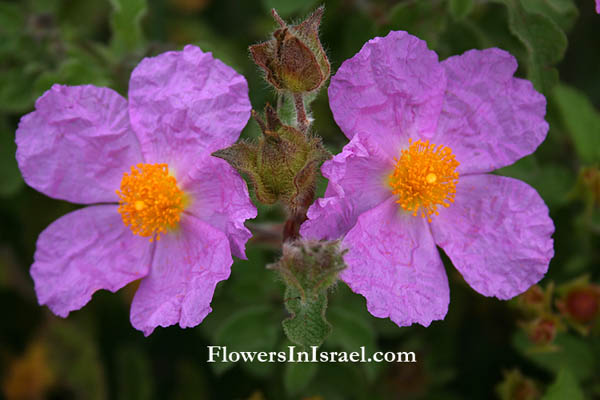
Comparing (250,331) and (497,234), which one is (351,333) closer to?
(250,331)

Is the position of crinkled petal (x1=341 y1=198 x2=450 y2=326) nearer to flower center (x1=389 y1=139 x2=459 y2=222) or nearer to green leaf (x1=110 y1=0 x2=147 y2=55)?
flower center (x1=389 y1=139 x2=459 y2=222)

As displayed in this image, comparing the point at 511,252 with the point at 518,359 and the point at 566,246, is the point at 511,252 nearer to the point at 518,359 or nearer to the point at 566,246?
the point at 566,246

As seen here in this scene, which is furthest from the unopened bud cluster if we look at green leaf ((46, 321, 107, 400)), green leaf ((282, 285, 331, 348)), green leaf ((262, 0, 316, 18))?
green leaf ((46, 321, 107, 400))

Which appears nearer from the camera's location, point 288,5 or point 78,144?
point 78,144

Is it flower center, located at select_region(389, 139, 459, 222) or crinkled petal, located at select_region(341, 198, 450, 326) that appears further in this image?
flower center, located at select_region(389, 139, 459, 222)

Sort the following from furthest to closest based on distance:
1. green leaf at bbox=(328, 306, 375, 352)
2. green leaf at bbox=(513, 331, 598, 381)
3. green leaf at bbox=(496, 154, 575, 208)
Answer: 1. green leaf at bbox=(496, 154, 575, 208)
2. green leaf at bbox=(513, 331, 598, 381)
3. green leaf at bbox=(328, 306, 375, 352)

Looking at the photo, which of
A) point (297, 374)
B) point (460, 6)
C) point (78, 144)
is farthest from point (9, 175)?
point (460, 6)
